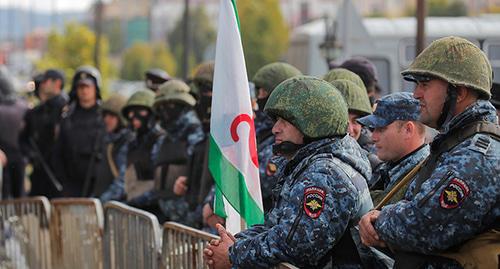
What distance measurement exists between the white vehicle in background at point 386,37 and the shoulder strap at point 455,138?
13.9 meters

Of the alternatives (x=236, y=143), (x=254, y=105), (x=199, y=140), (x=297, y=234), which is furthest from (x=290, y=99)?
(x=199, y=140)

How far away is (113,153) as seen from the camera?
10141 millimetres

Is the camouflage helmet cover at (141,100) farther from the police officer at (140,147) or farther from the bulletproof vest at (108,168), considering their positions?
the bulletproof vest at (108,168)

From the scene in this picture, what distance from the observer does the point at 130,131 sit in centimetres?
1002

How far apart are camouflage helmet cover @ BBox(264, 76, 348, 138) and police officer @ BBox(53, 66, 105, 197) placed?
651 cm

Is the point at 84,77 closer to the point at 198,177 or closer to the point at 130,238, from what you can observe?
the point at 198,177

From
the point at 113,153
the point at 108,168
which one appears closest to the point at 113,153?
the point at 113,153

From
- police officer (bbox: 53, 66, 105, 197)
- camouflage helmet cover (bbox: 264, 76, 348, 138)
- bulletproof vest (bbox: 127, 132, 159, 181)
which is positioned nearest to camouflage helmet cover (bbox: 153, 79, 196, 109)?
bulletproof vest (bbox: 127, 132, 159, 181)

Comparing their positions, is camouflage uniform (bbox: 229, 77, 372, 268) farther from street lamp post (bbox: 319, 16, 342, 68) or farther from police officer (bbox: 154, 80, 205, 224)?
street lamp post (bbox: 319, 16, 342, 68)

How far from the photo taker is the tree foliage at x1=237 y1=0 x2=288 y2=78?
7900 centimetres

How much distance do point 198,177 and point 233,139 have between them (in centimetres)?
211

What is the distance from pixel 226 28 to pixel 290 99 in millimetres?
1272

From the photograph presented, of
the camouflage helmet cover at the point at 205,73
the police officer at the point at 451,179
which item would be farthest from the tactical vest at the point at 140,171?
the police officer at the point at 451,179

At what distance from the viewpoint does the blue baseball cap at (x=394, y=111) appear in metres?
5.45
